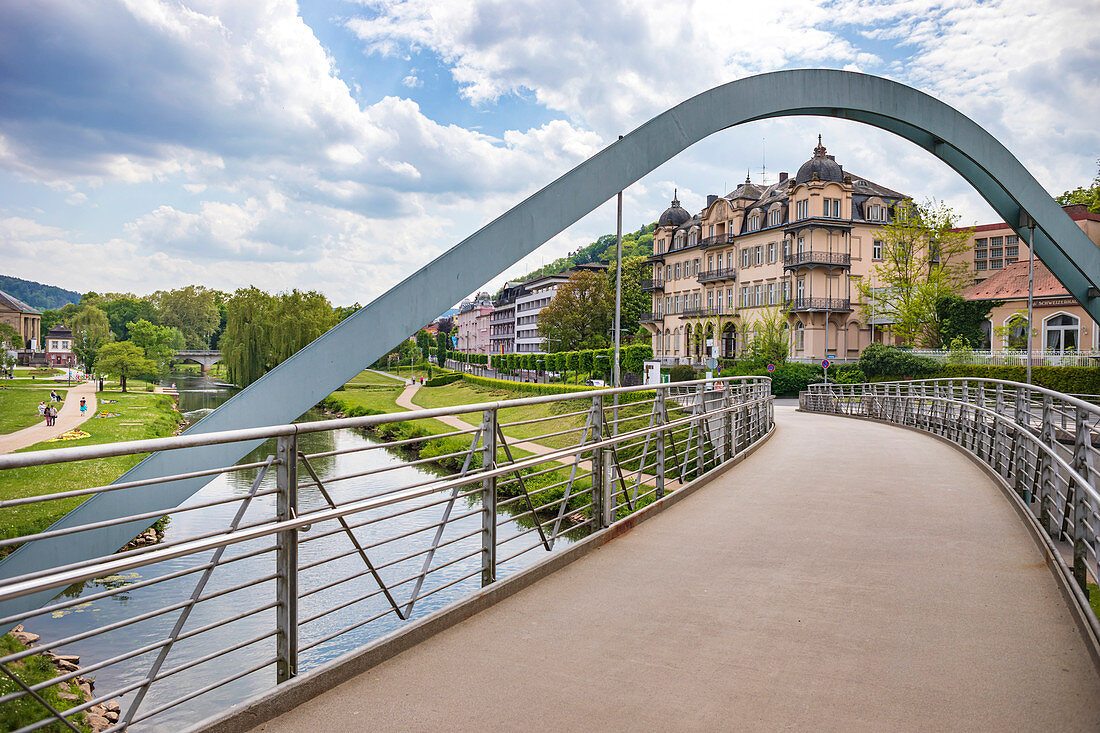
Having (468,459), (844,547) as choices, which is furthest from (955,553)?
(468,459)

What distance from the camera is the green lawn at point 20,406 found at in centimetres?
4788

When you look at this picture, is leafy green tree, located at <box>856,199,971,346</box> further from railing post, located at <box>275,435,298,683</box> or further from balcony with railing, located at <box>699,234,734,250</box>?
railing post, located at <box>275,435,298,683</box>

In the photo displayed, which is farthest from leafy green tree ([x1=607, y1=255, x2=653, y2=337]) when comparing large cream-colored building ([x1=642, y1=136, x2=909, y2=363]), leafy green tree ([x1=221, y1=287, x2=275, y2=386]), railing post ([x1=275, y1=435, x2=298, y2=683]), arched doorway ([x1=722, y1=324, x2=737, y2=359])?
railing post ([x1=275, y1=435, x2=298, y2=683])

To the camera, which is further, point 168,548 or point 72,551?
point 72,551

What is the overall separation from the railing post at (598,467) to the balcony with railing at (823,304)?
49.0 meters

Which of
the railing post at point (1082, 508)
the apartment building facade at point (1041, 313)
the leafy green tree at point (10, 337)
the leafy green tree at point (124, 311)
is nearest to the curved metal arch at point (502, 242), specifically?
the railing post at point (1082, 508)

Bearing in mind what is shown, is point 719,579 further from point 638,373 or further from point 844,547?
point 638,373

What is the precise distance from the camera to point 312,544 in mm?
20766

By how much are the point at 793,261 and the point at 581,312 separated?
2673 cm

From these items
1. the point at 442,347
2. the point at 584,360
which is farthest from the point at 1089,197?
the point at 442,347

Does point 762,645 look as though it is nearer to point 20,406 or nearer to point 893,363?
point 893,363

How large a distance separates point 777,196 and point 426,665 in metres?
59.2

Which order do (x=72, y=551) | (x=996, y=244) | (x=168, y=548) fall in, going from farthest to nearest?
1. (x=996, y=244)
2. (x=72, y=551)
3. (x=168, y=548)

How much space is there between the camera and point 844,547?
626 cm
